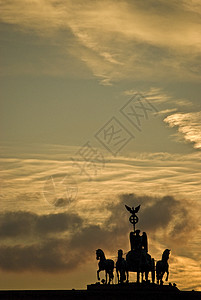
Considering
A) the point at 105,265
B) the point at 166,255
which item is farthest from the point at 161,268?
the point at 105,265

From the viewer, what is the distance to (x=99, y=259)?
2554 inches

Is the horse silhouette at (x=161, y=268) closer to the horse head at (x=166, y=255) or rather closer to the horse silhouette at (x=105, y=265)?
the horse head at (x=166, y=255)

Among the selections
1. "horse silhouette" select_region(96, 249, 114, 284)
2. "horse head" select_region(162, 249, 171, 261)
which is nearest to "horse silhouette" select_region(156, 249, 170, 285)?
"horse head" select_region(162, 249, 171, 261)

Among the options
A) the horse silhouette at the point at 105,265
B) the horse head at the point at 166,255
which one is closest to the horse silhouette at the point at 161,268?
the horse head at the point at 166,255

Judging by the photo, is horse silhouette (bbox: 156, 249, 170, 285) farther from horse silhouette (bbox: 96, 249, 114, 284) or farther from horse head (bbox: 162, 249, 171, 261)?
horse silhouette (bbox: 96, 249, 114, 284)

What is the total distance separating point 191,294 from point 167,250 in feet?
11.8

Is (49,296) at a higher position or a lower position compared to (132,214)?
lower

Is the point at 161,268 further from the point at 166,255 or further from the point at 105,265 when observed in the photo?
the point at 105,265

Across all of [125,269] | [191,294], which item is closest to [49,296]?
[125,269]

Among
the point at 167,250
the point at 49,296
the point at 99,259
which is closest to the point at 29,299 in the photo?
the point at 49,296

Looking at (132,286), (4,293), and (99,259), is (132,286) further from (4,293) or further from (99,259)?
(4,293)

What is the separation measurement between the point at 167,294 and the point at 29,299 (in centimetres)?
953

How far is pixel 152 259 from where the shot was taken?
6431 centimetres

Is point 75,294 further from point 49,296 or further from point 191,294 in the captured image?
point 191,294
